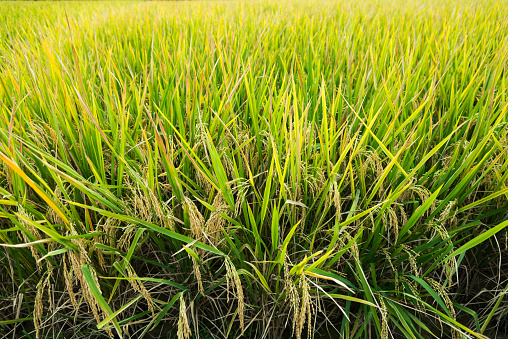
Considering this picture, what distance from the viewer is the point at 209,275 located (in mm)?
960

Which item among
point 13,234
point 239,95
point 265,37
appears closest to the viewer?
point 13,234

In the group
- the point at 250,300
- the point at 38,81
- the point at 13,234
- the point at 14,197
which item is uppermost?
the point at 38,81

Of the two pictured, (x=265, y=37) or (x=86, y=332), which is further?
(x=265, y=37)

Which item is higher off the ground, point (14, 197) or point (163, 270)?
point (14, 197)

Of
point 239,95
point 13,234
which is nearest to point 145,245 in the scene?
point 13,234

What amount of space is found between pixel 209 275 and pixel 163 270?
0.57 feet

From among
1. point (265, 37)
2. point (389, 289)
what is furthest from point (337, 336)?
point (265, 37)

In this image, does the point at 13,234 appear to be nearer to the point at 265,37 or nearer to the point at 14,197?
the point at 14,197

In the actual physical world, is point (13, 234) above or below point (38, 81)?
below

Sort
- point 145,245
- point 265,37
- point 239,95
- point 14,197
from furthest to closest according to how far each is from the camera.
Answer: point 265,37 < point 239,95 < point 145,245 < point 14,197

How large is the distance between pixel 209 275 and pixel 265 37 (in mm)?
1551

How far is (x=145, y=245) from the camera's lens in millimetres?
1068

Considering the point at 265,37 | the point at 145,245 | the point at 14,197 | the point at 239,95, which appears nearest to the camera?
the point at 14,197

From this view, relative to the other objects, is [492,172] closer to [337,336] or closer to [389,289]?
[389,289]
